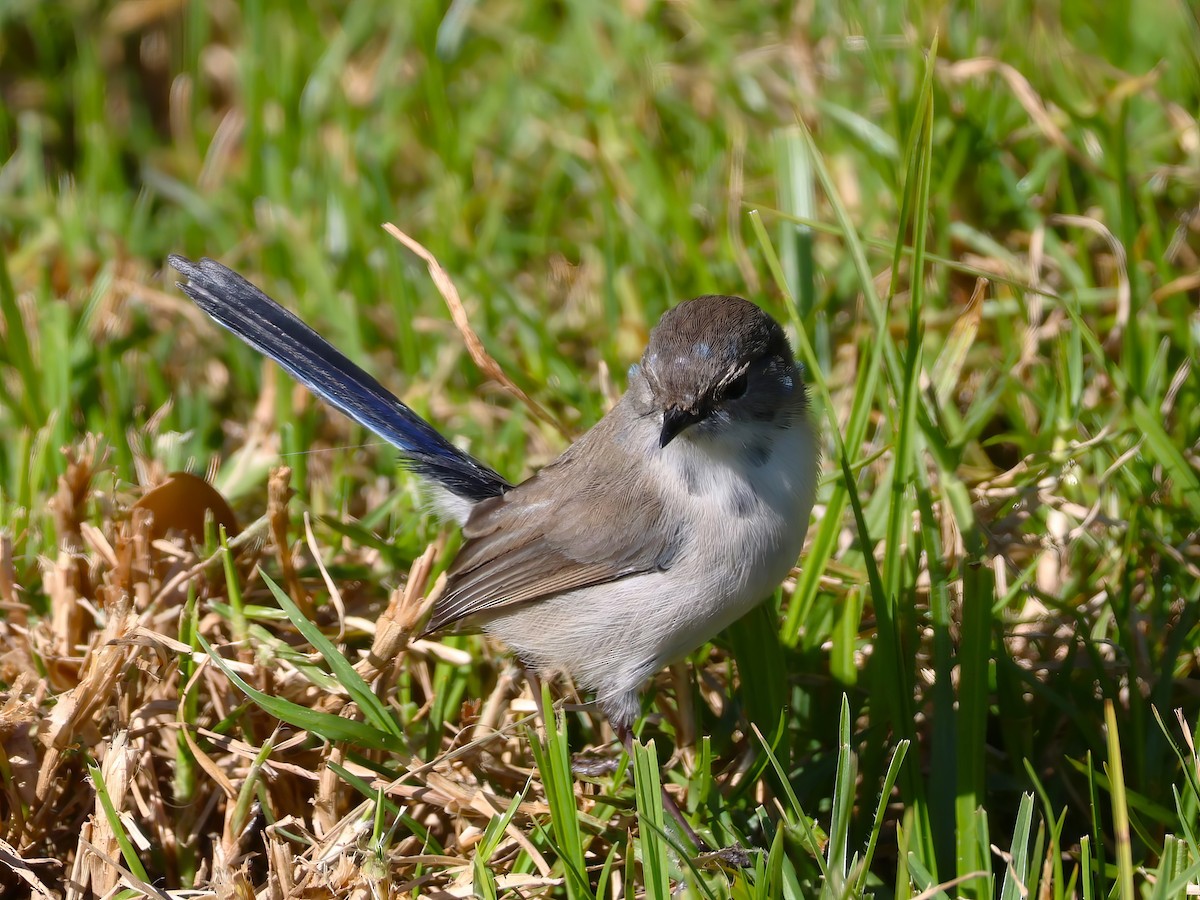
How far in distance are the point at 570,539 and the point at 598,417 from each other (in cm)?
107

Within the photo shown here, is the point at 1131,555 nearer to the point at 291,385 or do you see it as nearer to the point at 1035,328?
the point at 1035,328

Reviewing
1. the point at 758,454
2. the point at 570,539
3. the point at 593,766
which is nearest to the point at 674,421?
the point at 758,454

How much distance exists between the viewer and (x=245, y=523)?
425 centimetres

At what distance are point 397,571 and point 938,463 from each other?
172cm

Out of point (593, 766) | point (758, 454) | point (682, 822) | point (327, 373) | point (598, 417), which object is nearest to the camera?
point (682, 822)

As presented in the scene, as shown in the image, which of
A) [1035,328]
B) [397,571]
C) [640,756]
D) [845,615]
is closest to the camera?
[640,756]

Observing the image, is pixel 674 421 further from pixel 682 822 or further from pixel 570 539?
pixel 682 822

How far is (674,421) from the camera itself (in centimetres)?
310

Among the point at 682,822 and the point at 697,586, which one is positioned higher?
the point at 697,586

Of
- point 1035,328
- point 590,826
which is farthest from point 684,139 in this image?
point 590,826

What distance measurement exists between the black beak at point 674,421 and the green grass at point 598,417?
37cm

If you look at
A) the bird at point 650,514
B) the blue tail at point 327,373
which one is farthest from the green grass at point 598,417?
the blue tail at point 327,373

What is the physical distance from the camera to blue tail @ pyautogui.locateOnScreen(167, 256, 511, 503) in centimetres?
379

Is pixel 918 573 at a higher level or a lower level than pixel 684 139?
lower
